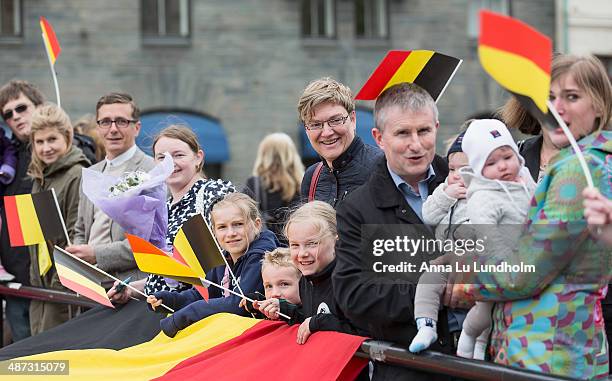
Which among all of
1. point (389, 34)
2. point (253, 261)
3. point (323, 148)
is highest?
point (389, 34)

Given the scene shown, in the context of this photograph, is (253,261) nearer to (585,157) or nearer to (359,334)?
(359,334)

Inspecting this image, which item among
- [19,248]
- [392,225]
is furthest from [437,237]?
[19,248]

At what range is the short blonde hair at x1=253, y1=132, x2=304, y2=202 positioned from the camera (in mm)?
9766

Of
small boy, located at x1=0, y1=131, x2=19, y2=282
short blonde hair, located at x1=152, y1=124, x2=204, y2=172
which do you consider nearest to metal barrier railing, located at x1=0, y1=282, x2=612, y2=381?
short blonde hair, located at x1=152, y1=124, x2=204, y2=172

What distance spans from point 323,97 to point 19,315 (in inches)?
135

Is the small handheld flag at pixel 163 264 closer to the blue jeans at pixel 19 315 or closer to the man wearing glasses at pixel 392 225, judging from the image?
the man wearing glasses at pixel 392 225

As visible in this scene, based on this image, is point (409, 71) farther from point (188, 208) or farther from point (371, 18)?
point (371, 18)

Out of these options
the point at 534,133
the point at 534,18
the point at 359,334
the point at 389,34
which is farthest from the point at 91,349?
the point at 534,18

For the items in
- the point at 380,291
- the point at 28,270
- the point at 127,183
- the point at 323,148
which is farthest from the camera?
the point at 28,270

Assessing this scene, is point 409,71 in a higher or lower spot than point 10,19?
lower

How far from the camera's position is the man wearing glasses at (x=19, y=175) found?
26.1ft

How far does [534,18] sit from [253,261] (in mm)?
18640

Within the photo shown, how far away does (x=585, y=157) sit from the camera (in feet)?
11.8

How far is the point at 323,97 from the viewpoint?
548cm
